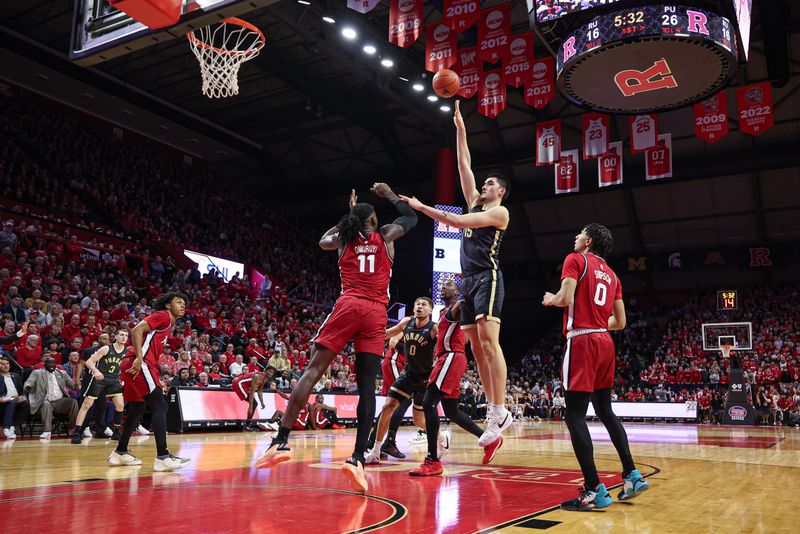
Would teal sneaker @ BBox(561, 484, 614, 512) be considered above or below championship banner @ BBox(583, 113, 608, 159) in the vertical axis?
below

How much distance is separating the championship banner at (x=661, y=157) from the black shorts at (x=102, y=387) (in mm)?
15153

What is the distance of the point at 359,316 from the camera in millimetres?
4812

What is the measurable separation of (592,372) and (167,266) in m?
18.4

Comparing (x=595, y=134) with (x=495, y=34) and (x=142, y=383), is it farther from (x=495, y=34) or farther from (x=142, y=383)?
(x=142, y=383)

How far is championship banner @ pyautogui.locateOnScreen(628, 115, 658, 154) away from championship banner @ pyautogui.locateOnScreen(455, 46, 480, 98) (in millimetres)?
4876

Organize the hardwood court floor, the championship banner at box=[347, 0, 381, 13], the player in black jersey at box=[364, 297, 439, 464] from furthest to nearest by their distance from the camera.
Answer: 1. the championship banner at box=[347, 0, 381, 13]
2. the player in black jersey at box=[364, 297, 439, 464]
3. the hardwood court floor

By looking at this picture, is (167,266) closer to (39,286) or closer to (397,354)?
(39,286)

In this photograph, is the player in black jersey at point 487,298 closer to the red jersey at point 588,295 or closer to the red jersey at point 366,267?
the red jersey at point 366,267

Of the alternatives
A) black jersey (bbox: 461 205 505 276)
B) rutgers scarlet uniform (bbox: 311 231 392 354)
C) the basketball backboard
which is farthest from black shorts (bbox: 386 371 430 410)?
the basketball backboard

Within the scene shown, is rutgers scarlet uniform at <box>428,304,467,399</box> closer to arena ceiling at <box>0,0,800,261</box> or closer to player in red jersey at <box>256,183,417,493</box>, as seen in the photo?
player in red jersey at <box>256,183,417,493</box>

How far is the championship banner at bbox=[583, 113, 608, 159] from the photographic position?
19.2 meters

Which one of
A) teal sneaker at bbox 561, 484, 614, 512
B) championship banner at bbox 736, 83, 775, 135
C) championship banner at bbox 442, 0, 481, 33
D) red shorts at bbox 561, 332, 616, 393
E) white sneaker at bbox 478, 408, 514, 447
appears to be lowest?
teal sneaker at bbox 561, 484, 614, 512

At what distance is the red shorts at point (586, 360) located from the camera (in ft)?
14.2

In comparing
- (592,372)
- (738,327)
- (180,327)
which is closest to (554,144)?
(738,327)
